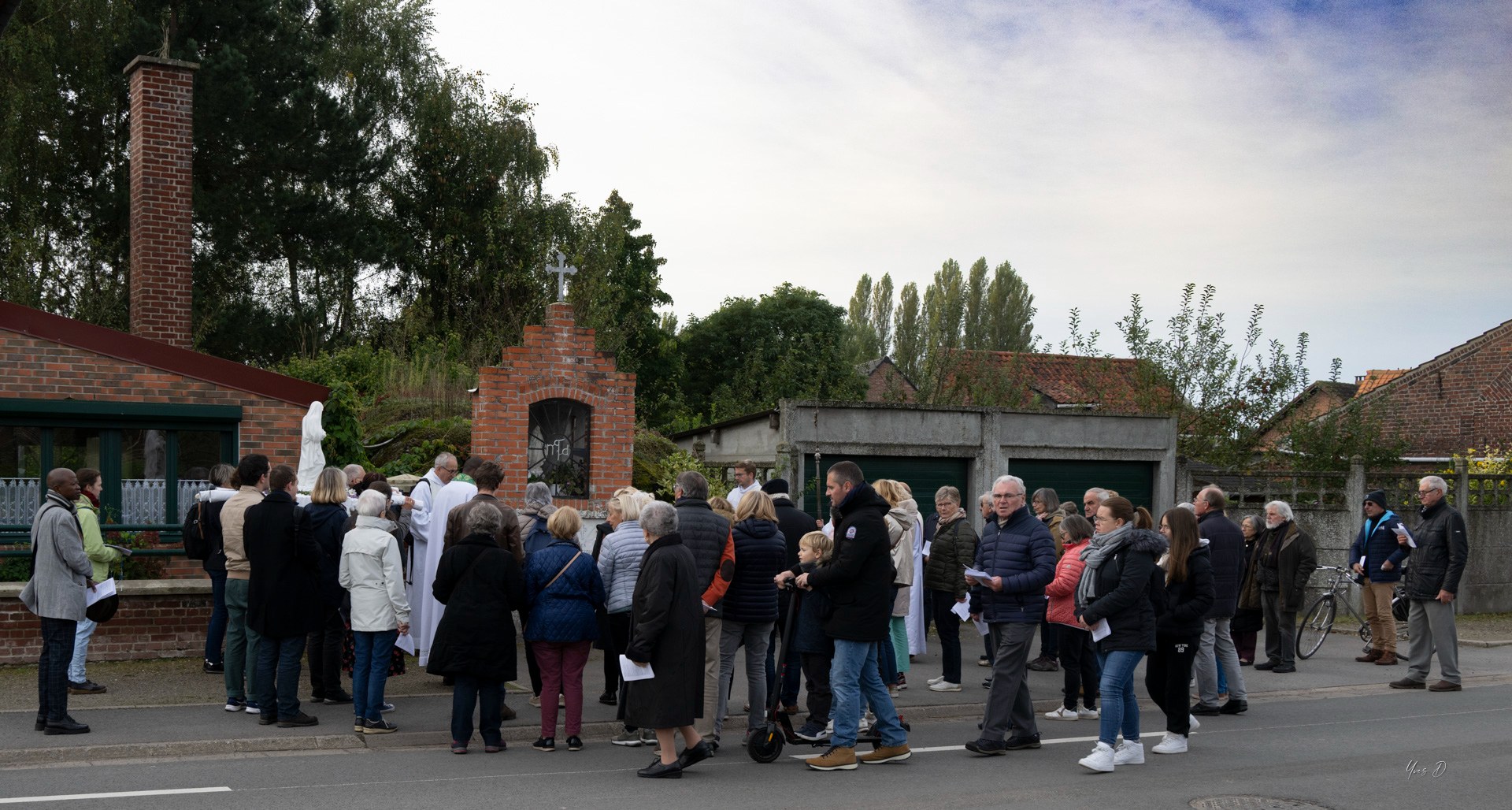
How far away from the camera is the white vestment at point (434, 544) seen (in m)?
10.8

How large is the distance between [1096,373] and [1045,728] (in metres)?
12.5

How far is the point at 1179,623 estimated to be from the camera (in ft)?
28.1

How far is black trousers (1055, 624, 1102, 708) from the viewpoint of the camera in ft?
33.7

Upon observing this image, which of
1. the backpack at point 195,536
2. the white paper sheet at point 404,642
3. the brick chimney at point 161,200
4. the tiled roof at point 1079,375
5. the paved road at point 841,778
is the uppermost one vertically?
the brick chimney at point 161,200

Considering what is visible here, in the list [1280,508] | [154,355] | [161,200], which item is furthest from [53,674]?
[1280,508]

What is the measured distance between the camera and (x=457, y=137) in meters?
35.3

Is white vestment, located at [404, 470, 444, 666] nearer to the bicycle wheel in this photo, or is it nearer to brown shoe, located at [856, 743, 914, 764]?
brown shoe, located at [856, 743, 914, 764]

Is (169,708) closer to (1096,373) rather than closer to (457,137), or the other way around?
(1096,373)

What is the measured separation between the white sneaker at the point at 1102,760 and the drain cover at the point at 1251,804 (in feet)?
2.60

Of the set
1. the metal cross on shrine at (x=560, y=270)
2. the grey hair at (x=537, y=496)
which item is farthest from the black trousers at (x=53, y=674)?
the metal cross on shrine at (x=560, y=270)

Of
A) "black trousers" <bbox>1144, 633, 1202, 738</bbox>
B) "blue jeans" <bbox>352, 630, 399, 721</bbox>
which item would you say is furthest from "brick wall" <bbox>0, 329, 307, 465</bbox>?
"black trousers" <bbox>1144, 633, 1202, 738</bbox>

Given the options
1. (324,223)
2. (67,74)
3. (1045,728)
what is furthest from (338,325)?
(1045,728)

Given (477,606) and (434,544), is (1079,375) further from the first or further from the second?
(477,606)

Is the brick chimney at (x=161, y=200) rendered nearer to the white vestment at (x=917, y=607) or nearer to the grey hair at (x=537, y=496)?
the grey hair at (x=537, y=496)
